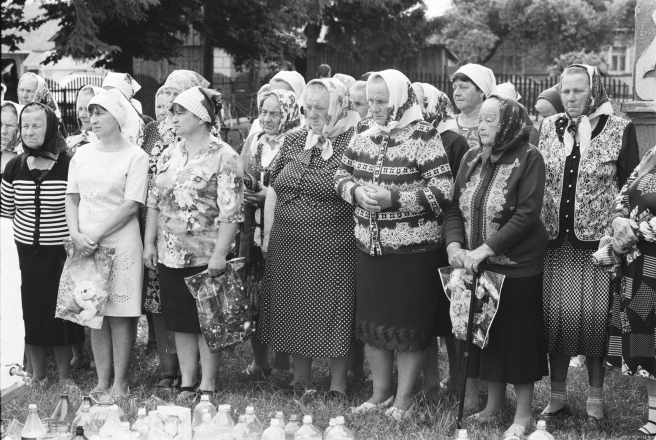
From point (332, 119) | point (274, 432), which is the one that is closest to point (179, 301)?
point (332, 119)

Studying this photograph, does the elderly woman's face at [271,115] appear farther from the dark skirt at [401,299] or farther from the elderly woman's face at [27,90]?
the elderly woman's face at [27,90]

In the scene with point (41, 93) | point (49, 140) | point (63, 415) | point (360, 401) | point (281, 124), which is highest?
point (41, 93)

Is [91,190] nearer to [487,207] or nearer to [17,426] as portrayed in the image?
[17,426]

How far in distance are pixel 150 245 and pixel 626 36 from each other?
43001mm

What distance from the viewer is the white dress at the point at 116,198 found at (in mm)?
5742

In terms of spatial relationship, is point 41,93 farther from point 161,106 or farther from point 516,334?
point 516,334

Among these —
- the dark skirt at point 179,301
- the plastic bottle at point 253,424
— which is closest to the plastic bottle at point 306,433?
the plastic bottle at point 253,424

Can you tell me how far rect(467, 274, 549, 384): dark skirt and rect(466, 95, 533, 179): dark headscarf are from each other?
0.74 m

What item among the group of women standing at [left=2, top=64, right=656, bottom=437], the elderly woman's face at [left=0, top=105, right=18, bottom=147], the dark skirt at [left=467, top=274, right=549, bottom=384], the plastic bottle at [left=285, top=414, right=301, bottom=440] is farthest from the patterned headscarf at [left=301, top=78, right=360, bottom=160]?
the elderly woman's face at [left=0, top=105, right=18, bottom=147]

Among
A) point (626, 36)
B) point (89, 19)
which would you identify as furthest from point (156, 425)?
point (626, 36)

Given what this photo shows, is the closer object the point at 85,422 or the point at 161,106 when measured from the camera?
the point at 85,422

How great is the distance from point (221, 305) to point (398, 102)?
1.69 m

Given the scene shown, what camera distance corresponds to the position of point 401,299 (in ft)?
17.2

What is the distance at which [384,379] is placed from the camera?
5480 millimetres
